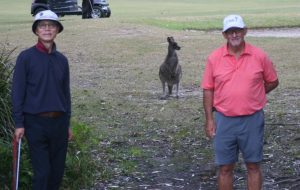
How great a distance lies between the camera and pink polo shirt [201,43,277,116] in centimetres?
576

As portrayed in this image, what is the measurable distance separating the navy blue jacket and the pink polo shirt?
4.39ft

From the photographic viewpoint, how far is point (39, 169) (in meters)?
5.70

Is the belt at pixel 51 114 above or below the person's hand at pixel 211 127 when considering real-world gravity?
above

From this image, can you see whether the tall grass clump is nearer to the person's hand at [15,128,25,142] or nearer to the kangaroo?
the person's hand at [15,128,25,142]

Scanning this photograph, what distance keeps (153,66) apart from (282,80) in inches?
153

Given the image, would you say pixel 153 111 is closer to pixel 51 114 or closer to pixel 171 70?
pixel 171 70

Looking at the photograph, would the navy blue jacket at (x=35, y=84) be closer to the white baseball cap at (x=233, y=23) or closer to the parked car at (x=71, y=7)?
the white baseball cap at (x=233, y=23)

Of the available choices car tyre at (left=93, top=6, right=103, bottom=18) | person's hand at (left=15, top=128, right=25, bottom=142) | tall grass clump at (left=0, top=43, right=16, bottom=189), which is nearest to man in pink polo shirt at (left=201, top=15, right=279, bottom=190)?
person's hand at (left=15, top=128, right=25, bottom=142)

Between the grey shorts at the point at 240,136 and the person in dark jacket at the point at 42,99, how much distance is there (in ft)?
4.36

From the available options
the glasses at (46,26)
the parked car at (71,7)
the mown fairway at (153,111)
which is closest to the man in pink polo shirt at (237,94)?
the mown fairway at (153,111)

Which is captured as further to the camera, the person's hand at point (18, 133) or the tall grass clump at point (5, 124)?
the tall grass clump at point (5, 124)

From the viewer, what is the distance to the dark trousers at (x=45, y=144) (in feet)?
18.5

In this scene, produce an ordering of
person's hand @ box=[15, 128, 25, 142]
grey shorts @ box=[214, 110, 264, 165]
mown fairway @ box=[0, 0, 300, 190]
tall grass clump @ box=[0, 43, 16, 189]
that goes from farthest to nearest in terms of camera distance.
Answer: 1. mown fairway @ box=[0, 0, 300, 190]
2. tall grass clump @ box=[0, 43, 16, 189]
3. grey shorts @ box=[214, 110, 264, 165]
4. person's hand @ box=[15, 128, 25, 142]

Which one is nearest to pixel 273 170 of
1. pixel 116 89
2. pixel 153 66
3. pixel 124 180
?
pixel 124 180
